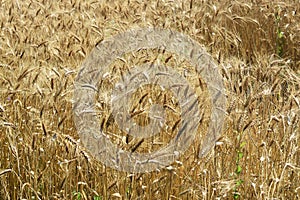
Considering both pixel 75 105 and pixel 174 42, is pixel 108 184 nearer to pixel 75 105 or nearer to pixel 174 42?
pixel 75 105

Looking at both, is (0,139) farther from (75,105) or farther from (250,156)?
(250,156)

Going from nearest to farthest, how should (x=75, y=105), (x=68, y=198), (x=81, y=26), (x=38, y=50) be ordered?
(x=68, y=198) → (x=75, y=105) → (x=38, y=50) → (x=81, y=26)

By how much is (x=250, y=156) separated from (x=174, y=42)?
6.24 feet

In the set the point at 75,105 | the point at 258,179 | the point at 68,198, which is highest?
the point at 75,105

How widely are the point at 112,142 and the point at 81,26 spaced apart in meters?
2.30

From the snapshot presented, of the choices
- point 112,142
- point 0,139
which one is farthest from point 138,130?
point 0,139

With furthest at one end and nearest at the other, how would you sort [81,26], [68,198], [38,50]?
[81,26] → [38,50] → [68,198]

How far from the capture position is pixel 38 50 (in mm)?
3648

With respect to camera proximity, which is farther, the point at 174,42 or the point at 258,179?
the point at 174,42

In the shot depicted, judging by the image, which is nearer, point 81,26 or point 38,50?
point 38,50

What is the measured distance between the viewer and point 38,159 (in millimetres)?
2193

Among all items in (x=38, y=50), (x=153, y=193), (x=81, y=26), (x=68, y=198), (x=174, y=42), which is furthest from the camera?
(x=81, y=26)

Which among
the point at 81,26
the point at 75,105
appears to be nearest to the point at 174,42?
the point at 81,26

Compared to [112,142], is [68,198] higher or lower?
lower
